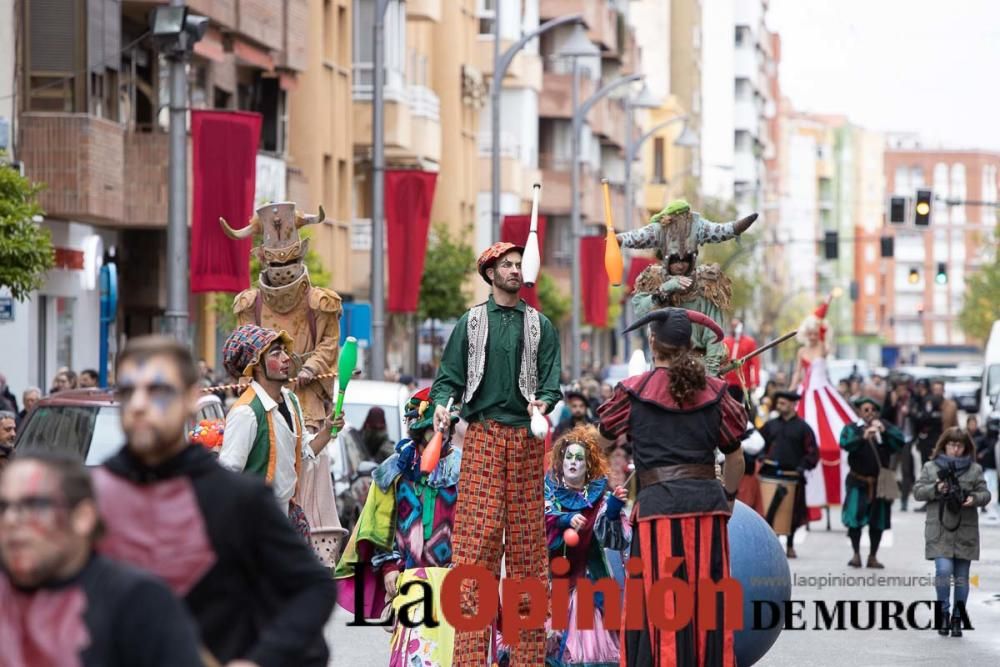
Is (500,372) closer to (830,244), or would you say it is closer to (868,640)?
(868,640)

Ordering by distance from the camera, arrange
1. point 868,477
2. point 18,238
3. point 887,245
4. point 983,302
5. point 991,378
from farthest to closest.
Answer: point 983,302 < point 887,245 < point 991,378 < point 868,477 < point 18,238

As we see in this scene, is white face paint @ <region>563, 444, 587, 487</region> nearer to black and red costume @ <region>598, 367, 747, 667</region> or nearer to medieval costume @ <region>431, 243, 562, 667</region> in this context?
medieval costume @ <region>431, 243, 562, 667</region>

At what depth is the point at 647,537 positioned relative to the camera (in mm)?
10320

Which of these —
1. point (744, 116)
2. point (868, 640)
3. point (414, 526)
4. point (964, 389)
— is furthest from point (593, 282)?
point (744, 116)

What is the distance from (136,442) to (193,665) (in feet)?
2.23

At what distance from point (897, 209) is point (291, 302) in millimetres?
41363

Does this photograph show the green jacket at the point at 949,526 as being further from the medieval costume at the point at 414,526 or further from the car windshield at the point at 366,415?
the car windshield at the point at 366,415

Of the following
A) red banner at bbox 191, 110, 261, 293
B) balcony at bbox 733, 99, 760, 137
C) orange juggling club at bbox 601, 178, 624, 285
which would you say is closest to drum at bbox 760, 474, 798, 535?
red banner at bbox 191, 110, 261, 293

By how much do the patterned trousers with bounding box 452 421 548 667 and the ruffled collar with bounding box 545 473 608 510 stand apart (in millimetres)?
832

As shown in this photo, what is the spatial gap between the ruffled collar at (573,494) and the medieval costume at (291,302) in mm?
2052

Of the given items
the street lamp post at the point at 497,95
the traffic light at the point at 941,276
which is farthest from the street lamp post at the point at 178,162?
the traffic light at the point at 941,276

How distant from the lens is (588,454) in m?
12.5

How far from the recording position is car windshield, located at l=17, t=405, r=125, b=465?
16312 mm

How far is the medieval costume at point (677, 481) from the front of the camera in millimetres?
10156
